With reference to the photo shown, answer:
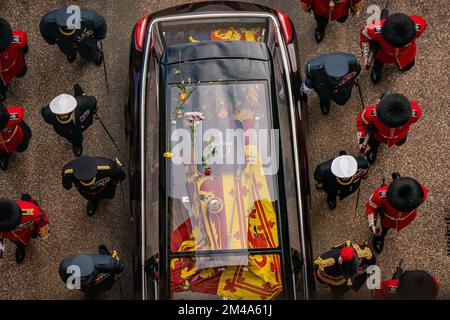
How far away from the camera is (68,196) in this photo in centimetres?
656

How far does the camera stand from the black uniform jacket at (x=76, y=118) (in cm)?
596

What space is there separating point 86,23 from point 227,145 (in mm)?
1928

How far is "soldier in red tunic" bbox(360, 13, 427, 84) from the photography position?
19.4ft

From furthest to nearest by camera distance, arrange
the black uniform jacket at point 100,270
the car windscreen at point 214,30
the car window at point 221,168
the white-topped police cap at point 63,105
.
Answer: the car windscreen at point 214,30
the white-topped police cap at point 63,105
the black uniform jacket at point 100,270
the car window at point 221,168

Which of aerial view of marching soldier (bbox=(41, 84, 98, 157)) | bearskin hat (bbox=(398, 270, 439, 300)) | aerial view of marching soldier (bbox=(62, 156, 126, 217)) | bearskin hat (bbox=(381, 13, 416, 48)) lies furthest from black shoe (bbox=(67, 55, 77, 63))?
bearskin hat (bbox=(398, 270, 439, 300))

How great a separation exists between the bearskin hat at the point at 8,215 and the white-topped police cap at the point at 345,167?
2.76m

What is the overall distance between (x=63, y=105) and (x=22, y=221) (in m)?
1.09

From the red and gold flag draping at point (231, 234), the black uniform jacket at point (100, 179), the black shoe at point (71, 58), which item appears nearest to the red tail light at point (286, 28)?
the red and gold flag draping at point (231, 234)

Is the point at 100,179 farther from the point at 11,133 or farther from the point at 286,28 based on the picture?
the point at 286,28

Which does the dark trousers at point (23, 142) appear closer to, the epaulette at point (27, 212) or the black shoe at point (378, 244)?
the epaulette at point (27, 212)

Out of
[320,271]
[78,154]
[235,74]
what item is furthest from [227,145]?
[78,154]

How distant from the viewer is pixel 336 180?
19.2 feet

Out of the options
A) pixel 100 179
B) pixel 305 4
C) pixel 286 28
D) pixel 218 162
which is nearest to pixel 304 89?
pixel 286 28
